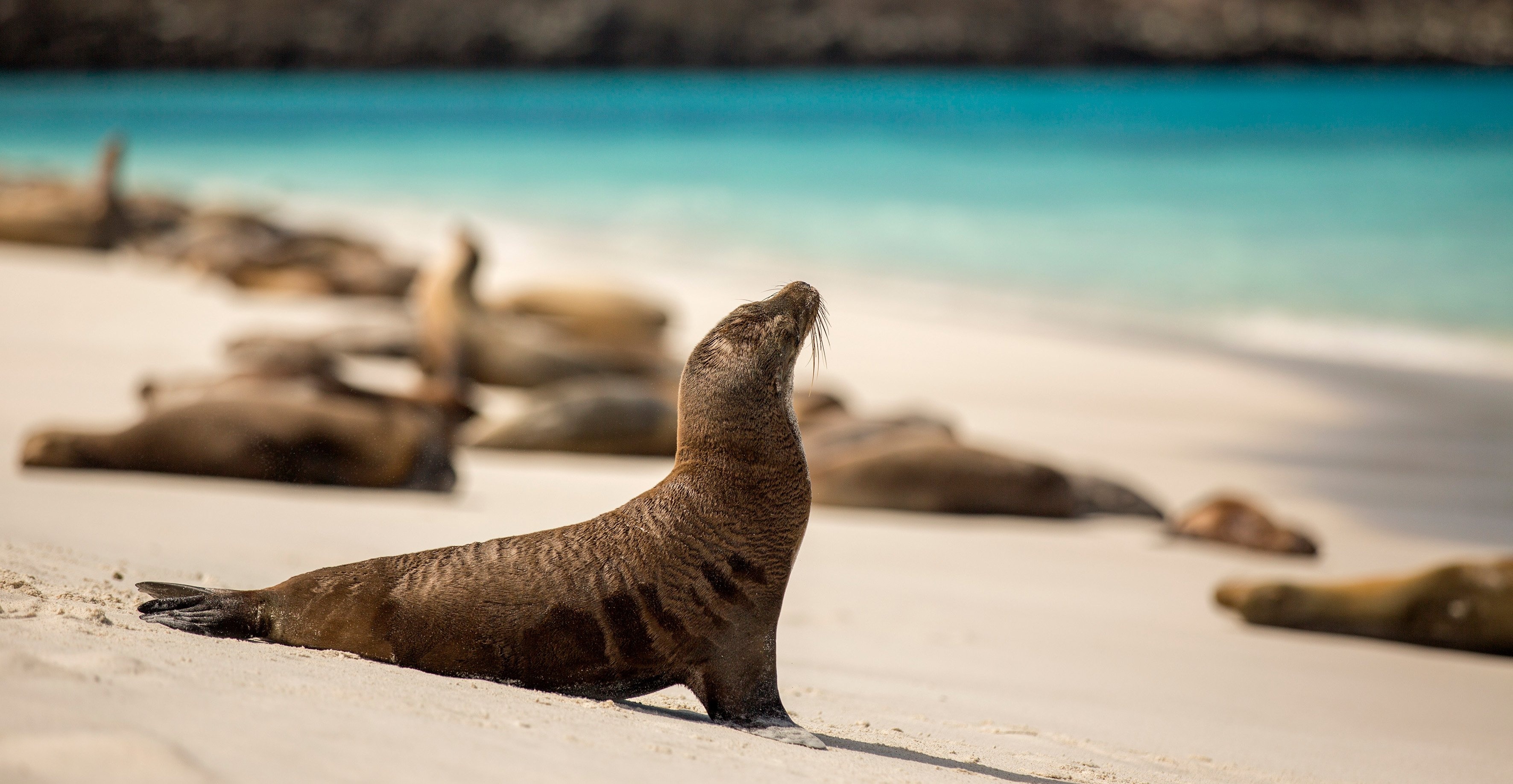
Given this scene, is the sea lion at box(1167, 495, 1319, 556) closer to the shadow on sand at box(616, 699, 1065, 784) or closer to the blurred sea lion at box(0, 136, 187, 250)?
the shadow on sand at box(616, 699, 1065, 784)

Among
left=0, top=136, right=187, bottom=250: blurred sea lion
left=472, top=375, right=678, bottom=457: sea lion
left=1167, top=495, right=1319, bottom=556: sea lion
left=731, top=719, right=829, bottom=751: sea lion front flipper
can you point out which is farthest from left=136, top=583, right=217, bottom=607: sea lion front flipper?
left=0, top=136, right=187, bottom=250: blurred sea lion

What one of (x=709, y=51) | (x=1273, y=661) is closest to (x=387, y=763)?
(x=1273, y=661)

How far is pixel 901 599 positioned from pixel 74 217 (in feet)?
40.0

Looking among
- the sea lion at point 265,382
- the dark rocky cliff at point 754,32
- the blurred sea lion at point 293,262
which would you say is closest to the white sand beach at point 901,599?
the sea lion at point 265,382

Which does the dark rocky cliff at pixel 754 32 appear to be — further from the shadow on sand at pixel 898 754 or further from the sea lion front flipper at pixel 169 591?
the shadow on sand at pixel 898 754

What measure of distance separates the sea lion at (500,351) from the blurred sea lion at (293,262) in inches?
133

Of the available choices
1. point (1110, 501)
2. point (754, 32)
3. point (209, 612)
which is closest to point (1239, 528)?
point (1110, 501)

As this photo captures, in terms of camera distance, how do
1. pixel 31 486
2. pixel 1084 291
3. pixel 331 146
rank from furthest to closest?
pixel 331 146, pixel 1084 291, pixel 31 486

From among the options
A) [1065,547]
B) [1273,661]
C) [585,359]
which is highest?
[585,359]

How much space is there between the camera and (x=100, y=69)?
80.2m

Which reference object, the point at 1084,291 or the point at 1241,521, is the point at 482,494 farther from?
the point at 1084,291

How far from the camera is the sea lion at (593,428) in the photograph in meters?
7.46

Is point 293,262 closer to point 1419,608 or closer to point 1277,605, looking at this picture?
point 1277,605

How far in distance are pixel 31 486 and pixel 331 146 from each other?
32753mm
